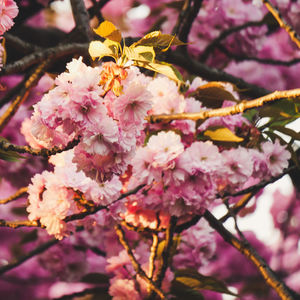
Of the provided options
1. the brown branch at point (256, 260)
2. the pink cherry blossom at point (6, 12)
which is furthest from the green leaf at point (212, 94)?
the pink cherry blossom at point (6, 12)

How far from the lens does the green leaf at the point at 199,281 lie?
1.58 m

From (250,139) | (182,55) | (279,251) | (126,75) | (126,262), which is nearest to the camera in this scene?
(126,75)

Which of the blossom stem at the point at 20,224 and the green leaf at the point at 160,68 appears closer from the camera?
the green leaf at the point at 160,68

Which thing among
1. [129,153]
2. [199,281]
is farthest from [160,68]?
[199,281]

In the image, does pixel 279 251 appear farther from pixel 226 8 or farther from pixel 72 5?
pixel 72 5

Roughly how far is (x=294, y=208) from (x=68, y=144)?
288 cm

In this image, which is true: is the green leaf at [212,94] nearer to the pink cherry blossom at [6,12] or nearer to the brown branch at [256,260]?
the brown branch at [256,260]

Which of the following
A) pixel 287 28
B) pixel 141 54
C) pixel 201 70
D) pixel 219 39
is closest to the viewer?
pixel 141 54

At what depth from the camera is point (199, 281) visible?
1.63 m

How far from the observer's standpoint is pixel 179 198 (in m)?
1.31

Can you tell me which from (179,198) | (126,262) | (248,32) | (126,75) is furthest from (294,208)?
(126,75)

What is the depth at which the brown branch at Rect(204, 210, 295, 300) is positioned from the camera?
1425 mm

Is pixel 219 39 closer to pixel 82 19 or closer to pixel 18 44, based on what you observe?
pixel 82 19

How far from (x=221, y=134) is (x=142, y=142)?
200 millimetres
